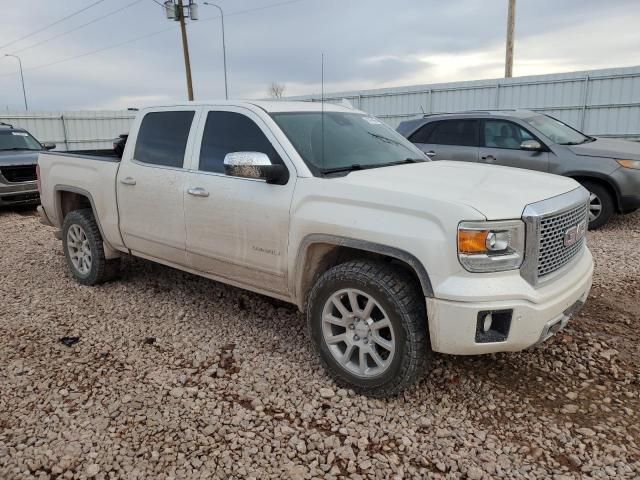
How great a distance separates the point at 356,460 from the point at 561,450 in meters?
1.09

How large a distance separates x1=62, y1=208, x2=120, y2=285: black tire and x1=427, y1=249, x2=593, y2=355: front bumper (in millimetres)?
3732

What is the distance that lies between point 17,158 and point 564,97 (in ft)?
47.3

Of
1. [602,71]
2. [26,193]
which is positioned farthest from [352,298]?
[602,71]

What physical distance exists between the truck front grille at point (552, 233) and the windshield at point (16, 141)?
1150 cm

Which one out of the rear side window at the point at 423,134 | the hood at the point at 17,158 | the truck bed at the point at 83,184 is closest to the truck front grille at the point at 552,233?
the truck bed at the point at 83,184

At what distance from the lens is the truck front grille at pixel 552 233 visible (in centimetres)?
278

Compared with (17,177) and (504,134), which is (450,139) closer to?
(504,134)

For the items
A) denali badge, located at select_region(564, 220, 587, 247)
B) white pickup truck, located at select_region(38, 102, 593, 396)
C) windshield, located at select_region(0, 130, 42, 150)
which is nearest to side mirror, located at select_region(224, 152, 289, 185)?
white pickup truck, located at select_region(38, 102, 593, 396)

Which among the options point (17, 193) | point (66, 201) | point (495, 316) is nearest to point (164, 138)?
point (66, 201)

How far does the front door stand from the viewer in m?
3.50

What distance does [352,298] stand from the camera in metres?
3.14

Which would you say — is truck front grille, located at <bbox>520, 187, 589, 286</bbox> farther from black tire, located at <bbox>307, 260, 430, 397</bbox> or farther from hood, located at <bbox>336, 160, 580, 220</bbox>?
black tire, located at <bbox>307, 260, 430, 397</bbox>

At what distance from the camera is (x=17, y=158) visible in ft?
33.5

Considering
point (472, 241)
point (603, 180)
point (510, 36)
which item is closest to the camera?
point (472, 241)
